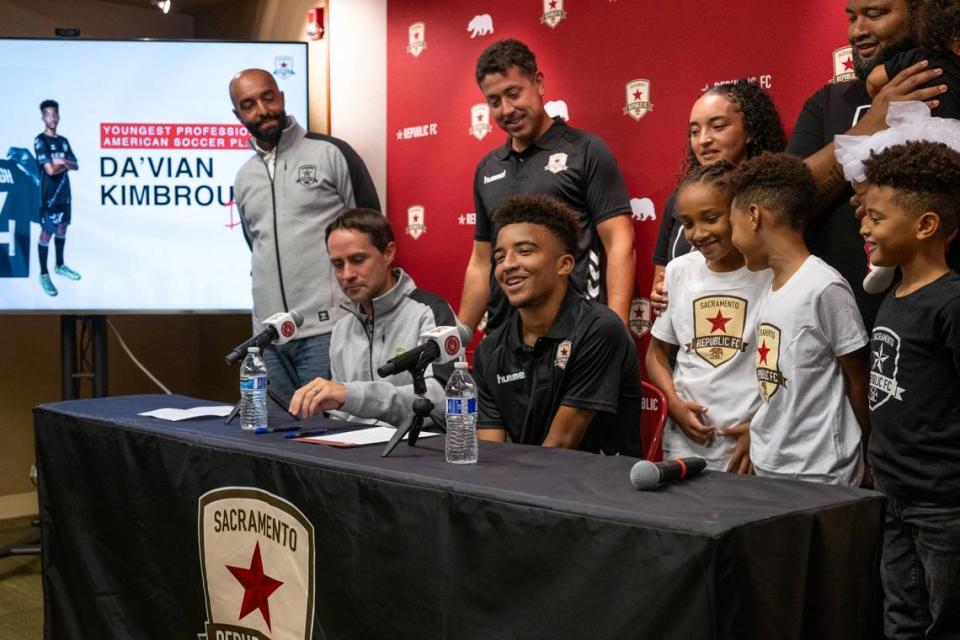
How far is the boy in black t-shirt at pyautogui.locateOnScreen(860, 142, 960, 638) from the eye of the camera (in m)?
1.95

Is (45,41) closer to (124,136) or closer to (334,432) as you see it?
(124,136)

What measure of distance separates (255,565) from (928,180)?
1.61 meters

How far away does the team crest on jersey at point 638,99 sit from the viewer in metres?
3.61

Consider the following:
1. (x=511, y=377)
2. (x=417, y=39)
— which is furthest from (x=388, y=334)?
(x=417, y=39)

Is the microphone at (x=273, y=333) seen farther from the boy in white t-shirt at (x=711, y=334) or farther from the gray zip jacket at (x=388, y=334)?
the boy in white t-shirt at (x=711, y=334)

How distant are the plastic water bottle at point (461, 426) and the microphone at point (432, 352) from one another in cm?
10

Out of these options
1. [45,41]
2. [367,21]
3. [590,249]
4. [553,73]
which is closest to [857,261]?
[590,249]

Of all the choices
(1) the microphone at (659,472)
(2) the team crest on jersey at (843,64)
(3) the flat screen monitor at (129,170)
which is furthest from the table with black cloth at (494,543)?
(3) the flat screen monitor at (129,170)

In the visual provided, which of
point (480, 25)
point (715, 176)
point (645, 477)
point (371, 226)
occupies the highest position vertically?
point (480, 25)

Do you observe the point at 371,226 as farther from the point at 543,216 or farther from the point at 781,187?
the point at 781,187

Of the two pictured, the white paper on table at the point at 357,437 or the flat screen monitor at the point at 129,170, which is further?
the flat screen monitor at the point at 129,170

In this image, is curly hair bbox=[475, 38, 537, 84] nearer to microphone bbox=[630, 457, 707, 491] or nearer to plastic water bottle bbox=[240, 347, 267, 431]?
plastic water bottle bbox=[240, 347, 267, 431]

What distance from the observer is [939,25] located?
2.23m

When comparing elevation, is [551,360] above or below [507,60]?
below
